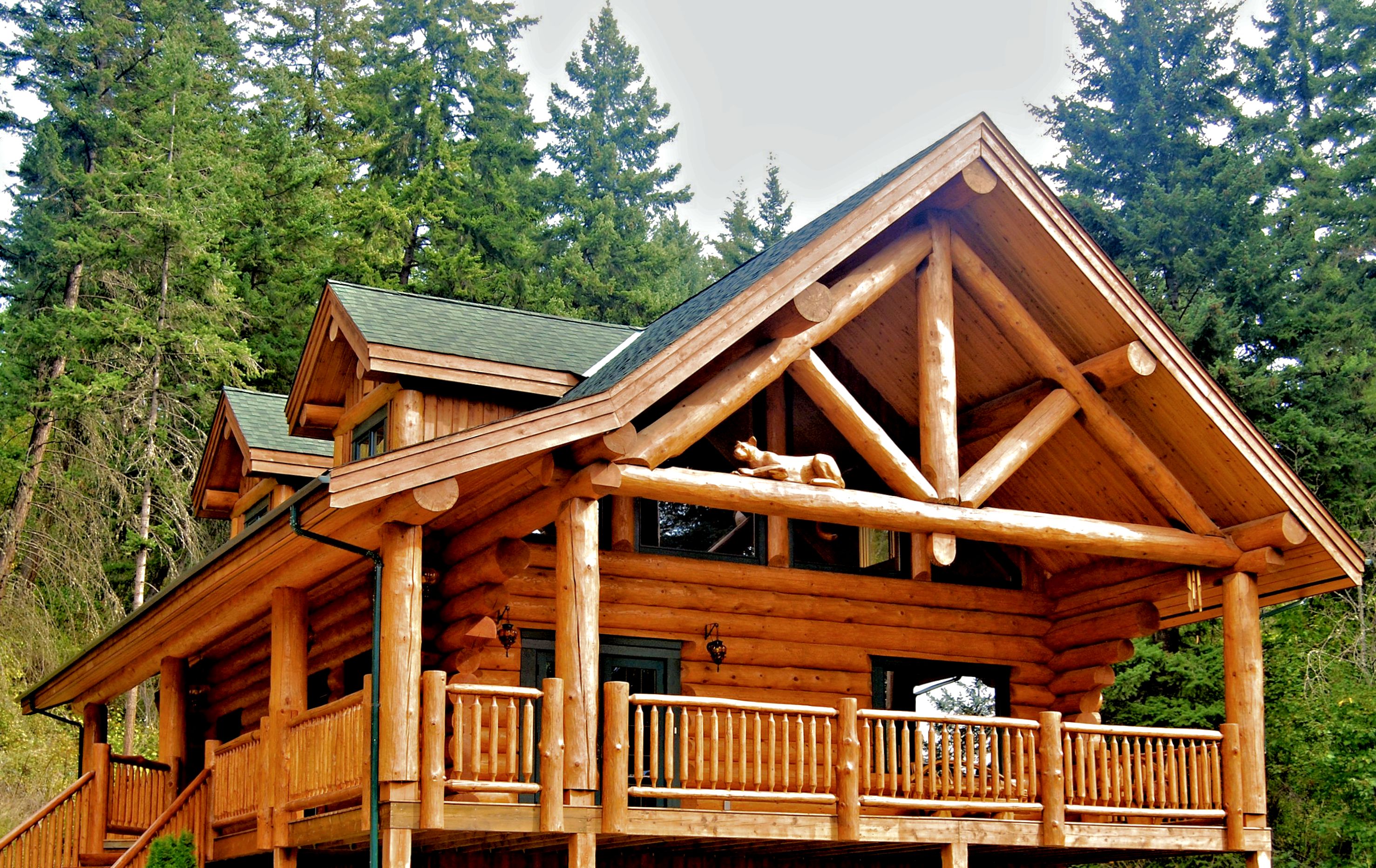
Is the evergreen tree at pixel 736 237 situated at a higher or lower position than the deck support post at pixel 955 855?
higher

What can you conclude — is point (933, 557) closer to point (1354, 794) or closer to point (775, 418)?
point (775, 418)

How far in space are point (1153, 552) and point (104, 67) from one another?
31.9m

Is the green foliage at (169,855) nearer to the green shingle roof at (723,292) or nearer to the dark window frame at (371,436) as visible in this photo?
the dark window frame at (371,436)

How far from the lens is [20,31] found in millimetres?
38188

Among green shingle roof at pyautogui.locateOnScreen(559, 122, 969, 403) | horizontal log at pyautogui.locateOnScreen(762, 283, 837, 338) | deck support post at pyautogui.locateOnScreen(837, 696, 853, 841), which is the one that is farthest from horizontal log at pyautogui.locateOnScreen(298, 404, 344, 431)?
deck support post at pyautogui.locateOnScreen(837, 696, 853, 841)

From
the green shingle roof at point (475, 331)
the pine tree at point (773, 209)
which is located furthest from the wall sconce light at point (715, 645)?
the pine tree at point (773, 209)

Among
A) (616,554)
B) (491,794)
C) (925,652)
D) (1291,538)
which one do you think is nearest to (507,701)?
(491,794)

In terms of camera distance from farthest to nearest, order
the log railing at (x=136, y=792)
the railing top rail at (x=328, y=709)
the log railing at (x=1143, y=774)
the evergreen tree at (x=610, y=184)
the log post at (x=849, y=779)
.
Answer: the evergreen tree at (x=610, y=184) → the log railing at (x=136, y=792) → the log railing at (x=1143, y=774) → the log post at (x=849, y=779) → the railing top rail at (x=328, y=709)

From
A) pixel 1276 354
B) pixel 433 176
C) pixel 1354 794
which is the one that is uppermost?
pixel 433 176

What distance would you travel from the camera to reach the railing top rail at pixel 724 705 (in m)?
13.2

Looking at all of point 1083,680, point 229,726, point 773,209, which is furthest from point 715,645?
point 773,209

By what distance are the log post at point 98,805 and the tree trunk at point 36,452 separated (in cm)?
1614

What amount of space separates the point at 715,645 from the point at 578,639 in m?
4.56

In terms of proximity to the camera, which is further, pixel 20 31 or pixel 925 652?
pixel 20 31
